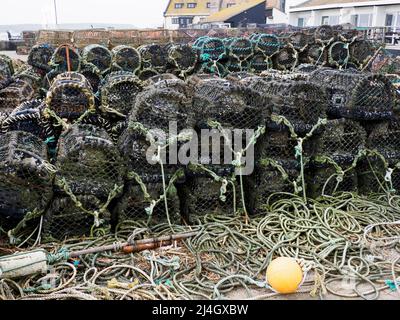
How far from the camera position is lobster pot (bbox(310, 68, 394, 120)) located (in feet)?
11.0

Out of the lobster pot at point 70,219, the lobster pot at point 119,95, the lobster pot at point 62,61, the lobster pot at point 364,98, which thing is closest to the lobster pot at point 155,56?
the lobster pot at point 62,61

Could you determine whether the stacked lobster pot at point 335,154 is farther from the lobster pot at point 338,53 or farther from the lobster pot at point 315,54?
the lobster pot at point 315,54

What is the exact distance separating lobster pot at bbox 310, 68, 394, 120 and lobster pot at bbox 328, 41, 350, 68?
193 inches

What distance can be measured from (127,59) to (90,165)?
4504 millimetres

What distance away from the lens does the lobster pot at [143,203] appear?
2.99 meters

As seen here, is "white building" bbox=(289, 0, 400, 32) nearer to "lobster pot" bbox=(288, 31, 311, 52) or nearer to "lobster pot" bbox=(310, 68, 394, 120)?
"lobster pot" bbox=(288, 31, 311, 52)

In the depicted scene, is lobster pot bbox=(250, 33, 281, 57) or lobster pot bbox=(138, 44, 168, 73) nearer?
lobster pot bbox=(138, 44, 168, 73)

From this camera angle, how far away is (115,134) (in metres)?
3.61

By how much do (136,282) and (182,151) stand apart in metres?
1.08

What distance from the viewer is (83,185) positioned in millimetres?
2811

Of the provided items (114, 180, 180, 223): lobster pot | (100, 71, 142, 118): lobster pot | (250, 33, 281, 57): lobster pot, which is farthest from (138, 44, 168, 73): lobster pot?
(114, 180, 180, 223): lobster pot
